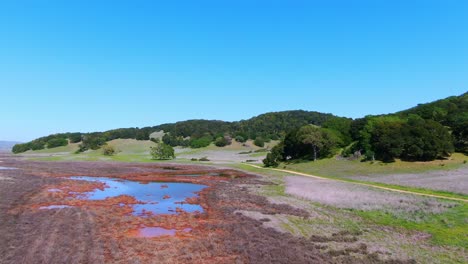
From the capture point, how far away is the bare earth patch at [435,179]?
124 feet

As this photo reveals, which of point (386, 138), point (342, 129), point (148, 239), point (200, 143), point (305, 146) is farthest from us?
point (200, 143)

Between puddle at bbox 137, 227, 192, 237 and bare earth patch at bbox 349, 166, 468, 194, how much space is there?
28.0 m

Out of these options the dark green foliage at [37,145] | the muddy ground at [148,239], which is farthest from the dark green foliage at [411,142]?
the dark green foliage at [37,145]

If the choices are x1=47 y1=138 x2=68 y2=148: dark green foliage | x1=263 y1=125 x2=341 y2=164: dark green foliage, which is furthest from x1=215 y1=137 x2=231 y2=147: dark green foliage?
x1=47 y1=138 x2=68 y2=148: dark green foliage

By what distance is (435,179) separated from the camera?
4459cm

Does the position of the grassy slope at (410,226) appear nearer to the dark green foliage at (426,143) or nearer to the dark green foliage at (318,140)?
the dark green foliage at (426,143)

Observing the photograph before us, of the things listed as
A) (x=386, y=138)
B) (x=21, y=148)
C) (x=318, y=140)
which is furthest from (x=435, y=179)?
(x=21, y=148)

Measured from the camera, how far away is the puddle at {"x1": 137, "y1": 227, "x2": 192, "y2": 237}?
2125 centimetres

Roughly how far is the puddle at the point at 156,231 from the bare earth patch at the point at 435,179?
2797 cm

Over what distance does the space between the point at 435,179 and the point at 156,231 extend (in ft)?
122

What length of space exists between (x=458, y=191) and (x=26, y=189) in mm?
44254

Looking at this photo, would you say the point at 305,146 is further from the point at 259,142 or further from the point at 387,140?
the point at 259,142

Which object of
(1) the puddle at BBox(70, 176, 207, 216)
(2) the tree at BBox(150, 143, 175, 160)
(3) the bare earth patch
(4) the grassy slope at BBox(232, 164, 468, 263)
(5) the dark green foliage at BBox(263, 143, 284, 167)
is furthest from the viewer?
(2) the tree at BBox(150, 143, 175, 160)

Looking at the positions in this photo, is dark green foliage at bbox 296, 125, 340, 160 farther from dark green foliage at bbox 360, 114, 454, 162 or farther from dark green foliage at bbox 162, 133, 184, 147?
dark green foliage at bbox 162, 133, 184, 147
